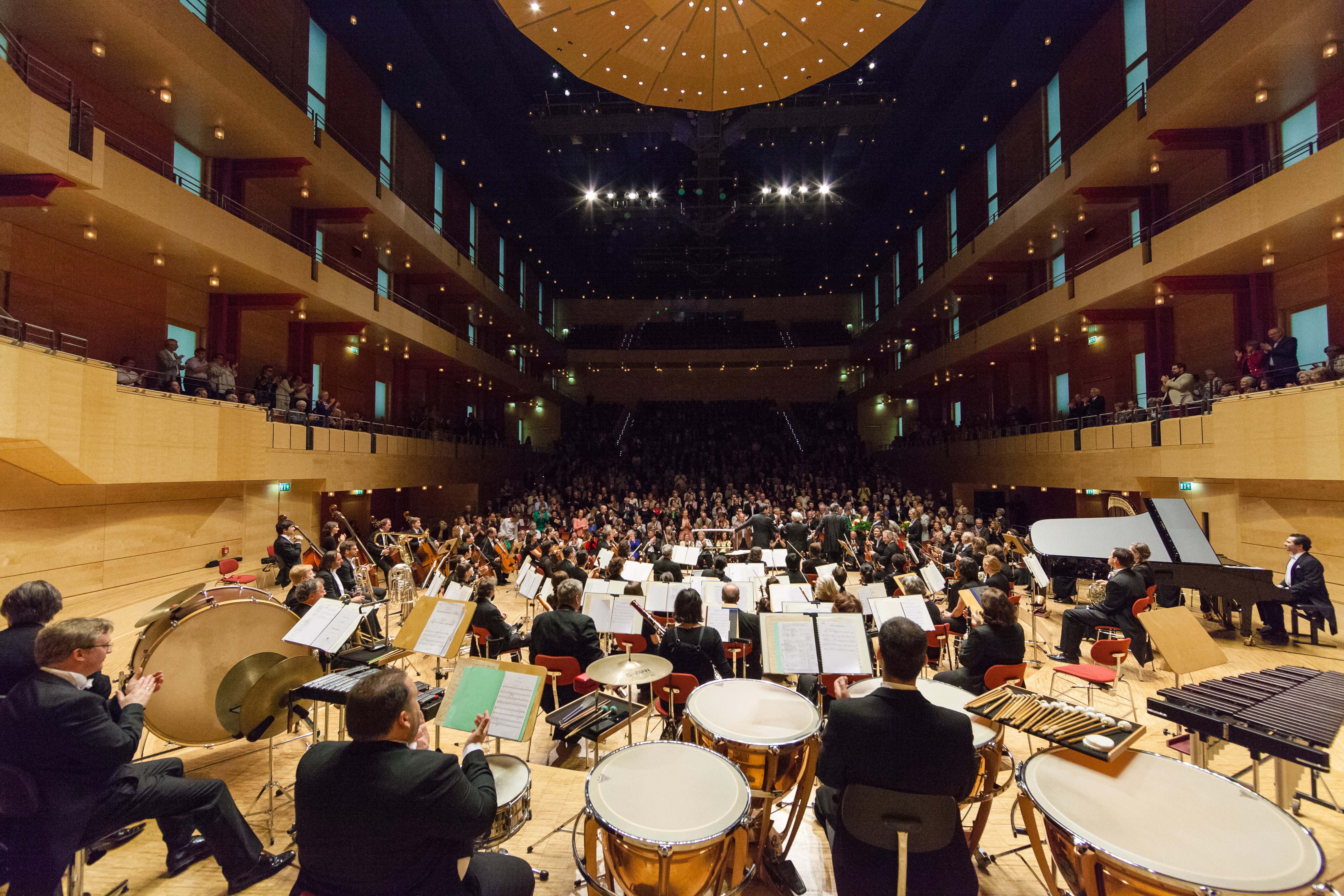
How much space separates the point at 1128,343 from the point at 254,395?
58.6ft

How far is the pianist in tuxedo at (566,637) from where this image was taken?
461 cm

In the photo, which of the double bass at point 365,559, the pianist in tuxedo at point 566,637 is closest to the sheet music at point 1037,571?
the pianist in tuxedo at point 566,637

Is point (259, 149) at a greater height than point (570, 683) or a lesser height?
greater

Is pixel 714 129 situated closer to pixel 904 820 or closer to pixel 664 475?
pixel 664 475

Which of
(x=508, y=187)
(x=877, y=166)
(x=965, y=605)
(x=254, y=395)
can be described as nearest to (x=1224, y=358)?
(x=965, y=605)

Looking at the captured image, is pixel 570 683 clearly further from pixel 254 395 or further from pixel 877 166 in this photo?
pixel 877 166

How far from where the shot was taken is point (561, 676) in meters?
4.48

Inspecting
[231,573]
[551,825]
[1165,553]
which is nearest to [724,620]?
[551,825]

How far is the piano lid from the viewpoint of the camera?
770 centimetres

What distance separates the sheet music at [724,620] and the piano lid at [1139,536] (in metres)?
5.46

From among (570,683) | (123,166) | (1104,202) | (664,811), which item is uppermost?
(1104,202)

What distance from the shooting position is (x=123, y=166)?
24.6 ft

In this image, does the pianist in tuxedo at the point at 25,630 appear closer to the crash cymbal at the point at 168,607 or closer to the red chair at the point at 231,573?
the crash cymbal at the point at 168,607

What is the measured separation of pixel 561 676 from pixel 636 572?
3087 mm
